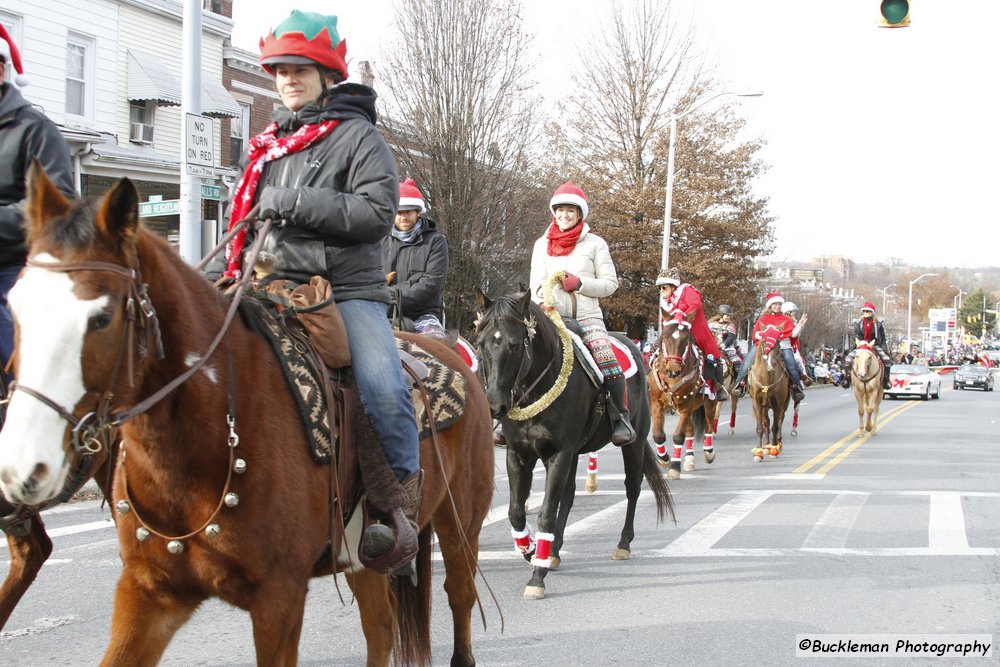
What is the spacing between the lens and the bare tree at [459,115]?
2228 cm

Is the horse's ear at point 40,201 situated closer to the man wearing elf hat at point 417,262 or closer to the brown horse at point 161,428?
the brown horse at point 161,428

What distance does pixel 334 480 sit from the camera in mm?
3348

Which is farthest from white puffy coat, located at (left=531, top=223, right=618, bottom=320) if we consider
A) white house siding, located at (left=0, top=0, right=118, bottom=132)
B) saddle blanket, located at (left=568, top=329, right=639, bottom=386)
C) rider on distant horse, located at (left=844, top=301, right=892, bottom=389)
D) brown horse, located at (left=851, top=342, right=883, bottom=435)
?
rider on distant horse, located at (left=844, top=301, right=892, bottom=389)

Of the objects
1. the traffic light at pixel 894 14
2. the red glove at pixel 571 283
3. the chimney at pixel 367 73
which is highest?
the chimney at pixel 367 73

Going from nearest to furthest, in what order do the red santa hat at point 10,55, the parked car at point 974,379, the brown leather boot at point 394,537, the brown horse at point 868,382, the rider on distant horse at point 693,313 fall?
1. the brown leather boot at point 394,537
2. the red santa hat at point 10,55
3. the rider on distant horse at point 693,313
4. the brown horse at point 868,382
5. the parked car at point 974,379

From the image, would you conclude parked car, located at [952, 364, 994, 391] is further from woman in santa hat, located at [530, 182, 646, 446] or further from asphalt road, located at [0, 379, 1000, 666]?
woman in santa hat, located at [530, 182, 646, 446]

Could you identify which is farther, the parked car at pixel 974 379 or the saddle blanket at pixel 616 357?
the parked car at pixel 974 379

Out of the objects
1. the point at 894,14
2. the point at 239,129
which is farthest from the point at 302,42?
the point at 239,129

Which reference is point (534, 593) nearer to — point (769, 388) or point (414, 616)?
point (414, 616)

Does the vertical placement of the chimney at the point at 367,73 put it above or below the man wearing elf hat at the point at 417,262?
above

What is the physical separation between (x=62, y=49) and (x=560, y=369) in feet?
56.9

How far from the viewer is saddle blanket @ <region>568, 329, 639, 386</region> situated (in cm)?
800

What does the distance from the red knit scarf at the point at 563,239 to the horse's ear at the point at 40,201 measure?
5.79 metres

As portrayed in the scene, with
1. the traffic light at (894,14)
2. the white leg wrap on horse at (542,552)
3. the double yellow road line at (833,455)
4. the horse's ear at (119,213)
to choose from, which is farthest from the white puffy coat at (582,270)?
the double yellow road line at (833,455)
